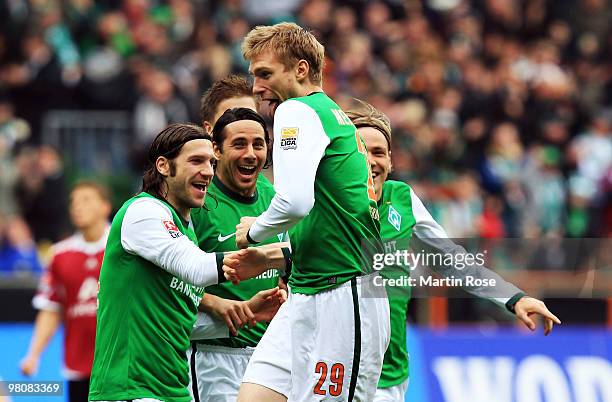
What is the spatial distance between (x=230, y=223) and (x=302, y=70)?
1235 mm

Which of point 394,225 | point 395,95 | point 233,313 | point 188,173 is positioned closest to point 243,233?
point 188,173

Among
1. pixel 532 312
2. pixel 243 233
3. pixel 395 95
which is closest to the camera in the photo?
pixel 243 233

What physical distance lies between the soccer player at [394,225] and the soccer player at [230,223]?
1.94 feet

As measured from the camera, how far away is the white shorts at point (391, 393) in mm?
6520

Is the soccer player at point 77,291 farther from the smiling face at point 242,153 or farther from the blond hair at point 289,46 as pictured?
the blond hair at point 289,46

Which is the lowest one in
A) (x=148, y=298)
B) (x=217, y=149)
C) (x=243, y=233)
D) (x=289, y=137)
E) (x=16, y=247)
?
(x=148, y=298)

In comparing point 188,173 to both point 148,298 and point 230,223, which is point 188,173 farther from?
point 230,223

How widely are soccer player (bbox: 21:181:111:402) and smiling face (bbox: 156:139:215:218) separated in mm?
2960

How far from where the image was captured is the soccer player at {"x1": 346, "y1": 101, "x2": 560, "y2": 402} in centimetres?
655

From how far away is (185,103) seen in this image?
1454 cm

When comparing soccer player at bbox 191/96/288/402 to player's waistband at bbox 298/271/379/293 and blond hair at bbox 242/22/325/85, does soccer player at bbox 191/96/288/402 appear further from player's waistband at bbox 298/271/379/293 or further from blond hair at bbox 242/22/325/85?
player's waistband at bbox 298/271/379/293

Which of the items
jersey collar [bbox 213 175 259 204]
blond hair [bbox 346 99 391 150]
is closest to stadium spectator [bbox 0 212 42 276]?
jersey collar [bbox 213 175 259 204]

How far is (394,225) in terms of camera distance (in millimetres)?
6676

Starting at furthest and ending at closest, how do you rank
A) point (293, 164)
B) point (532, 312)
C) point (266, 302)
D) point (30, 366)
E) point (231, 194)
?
point (30, 366), point (231, 194), point (266, 302), point (532, 312), point (293, 164)
